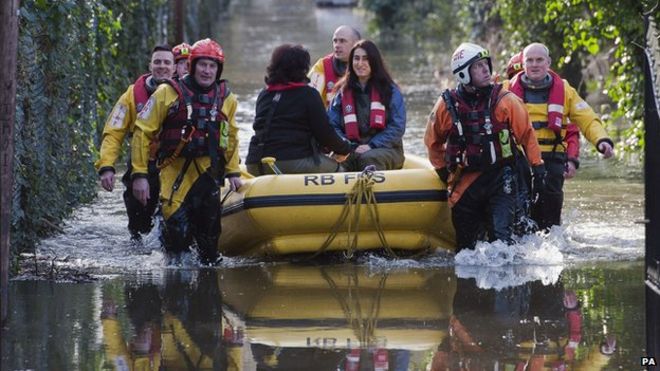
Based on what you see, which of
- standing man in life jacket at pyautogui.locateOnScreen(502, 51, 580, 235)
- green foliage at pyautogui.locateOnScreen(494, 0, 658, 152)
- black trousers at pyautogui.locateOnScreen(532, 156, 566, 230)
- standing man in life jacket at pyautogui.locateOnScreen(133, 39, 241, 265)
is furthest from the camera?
green foliage at pyautogui.locateOnScreen(494, 0, 658, 152)

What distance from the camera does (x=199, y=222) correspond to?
10539 mm

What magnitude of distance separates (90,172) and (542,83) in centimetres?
479

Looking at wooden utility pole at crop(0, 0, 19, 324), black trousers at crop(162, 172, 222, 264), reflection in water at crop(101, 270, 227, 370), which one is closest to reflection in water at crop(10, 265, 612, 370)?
reflection in water at crop(101, 270, 227, 370)

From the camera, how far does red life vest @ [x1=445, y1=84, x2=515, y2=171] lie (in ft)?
33.5

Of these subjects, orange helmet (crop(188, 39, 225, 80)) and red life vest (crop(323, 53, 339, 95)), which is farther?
red life vest (crop(323, 53, 339, 95))

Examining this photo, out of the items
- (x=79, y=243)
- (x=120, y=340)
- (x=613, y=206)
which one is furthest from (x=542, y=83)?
(x=120, y=340)

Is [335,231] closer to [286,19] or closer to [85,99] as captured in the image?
[85,99]

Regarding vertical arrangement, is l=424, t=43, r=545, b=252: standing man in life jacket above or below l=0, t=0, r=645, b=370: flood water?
above

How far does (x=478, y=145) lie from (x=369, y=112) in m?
1.61

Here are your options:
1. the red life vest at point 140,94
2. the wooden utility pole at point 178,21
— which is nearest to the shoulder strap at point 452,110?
the red life vest at point 140,94

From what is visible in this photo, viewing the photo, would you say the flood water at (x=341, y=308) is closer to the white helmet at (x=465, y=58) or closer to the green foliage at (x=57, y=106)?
the green foliage at (x=57, y=106)

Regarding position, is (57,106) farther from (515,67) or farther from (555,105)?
(555,105)

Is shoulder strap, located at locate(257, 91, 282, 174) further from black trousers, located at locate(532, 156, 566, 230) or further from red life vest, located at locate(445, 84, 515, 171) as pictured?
black trousers, located at locate(532, 156, 566, 230)

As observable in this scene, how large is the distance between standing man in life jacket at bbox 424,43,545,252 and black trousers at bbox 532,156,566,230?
1.64ft
